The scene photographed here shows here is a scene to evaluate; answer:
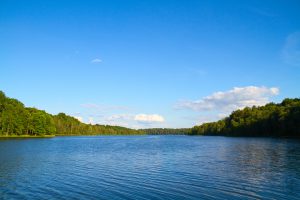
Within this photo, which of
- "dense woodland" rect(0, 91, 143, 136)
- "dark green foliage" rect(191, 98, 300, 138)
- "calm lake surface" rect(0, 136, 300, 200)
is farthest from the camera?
"dense woodland" rect(0, 91, 143, 136)

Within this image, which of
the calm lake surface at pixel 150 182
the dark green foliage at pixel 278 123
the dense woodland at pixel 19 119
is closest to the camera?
the calm lake surface at pixel 150 182

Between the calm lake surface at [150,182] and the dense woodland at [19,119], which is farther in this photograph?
the dense woodland at [19,119]

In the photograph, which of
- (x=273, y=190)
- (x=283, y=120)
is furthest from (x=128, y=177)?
(x=283, y=120)

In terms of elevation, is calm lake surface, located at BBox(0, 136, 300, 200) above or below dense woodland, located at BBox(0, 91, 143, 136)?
below

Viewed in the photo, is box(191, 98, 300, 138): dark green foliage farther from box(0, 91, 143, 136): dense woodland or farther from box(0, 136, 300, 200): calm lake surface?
box(0, 91, 143, 136): dense woodland

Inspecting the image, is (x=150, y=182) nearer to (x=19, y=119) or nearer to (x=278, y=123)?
(x=19, y=119)

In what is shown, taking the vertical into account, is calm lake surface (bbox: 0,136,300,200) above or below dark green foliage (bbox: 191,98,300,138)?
below

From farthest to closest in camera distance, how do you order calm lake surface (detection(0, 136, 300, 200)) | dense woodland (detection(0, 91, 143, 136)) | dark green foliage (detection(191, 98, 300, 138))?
dense woodland (detection(0, 91, 143, 136)) < dark green foliage (detection(191, 98, 300, 138)) < calm lake surface (detection(0, 136, 300, 200))

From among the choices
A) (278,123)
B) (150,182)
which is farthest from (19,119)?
(150,182)

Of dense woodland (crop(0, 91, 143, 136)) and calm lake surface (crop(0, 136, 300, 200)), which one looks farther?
dense woodland (crop(0, 91, 143, 136))

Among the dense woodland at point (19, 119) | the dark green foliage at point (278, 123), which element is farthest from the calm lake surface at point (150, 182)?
the dense woodland at point (19, 119)

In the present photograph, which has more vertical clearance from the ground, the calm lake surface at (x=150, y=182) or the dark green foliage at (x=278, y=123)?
the dark green foliage at (x=278, y=123)

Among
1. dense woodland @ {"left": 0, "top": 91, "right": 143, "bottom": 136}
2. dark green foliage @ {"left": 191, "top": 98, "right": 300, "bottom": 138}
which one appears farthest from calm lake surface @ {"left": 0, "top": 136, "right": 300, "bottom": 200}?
dense woodland @ {"left": 0, "top": 91, "right": 143, "bottom": 136}

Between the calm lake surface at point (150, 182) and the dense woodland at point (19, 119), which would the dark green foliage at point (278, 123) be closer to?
the calm lake surface at point (150, 182)
